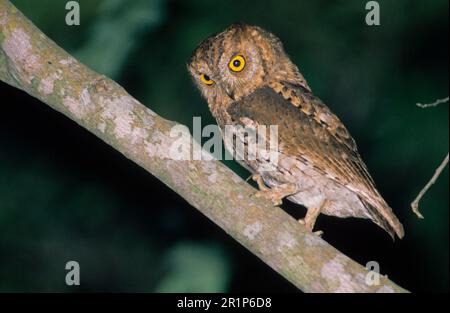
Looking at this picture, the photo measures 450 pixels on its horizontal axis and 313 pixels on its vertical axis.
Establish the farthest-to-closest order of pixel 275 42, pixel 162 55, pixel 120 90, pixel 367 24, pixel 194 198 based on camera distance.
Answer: pixel 367 24 < pixel 162 55 < pixel 275 42 < pixel 120 90 < pixel 194 198

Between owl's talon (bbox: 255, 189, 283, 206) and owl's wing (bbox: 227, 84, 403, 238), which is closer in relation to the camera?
owl's talon (bbox: 255, 189, 283, 206)

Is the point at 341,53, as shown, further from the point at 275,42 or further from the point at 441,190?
the point at 275,42

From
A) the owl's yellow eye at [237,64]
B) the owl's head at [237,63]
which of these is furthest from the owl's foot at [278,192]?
the owl's yellow eye at [237,64]

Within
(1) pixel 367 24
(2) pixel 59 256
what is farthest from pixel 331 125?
(2) pixel 59 256

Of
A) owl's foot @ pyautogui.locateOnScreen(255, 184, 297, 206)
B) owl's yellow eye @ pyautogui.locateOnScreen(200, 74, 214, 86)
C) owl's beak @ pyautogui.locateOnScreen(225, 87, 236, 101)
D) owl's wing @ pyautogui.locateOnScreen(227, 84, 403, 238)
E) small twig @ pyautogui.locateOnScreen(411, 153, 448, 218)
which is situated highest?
owl's yellow eye @ pyautogui.locateOnScreen(200, 74, 214, 86)

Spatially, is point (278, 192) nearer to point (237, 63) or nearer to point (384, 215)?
point (384, 215)

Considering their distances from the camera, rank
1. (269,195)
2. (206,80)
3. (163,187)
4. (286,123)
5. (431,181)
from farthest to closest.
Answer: (163,187) → (206,80) → (286,123) → (269,195) → (431,181)

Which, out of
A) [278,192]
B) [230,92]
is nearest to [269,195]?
[278,192]

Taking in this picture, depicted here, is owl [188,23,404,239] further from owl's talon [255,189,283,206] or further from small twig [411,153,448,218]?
small twig [411,153,448,218]

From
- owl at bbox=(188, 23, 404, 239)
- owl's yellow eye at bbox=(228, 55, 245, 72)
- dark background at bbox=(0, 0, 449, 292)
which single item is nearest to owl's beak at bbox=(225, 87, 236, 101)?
owl at bbox=(188, 23, 404, 239)
